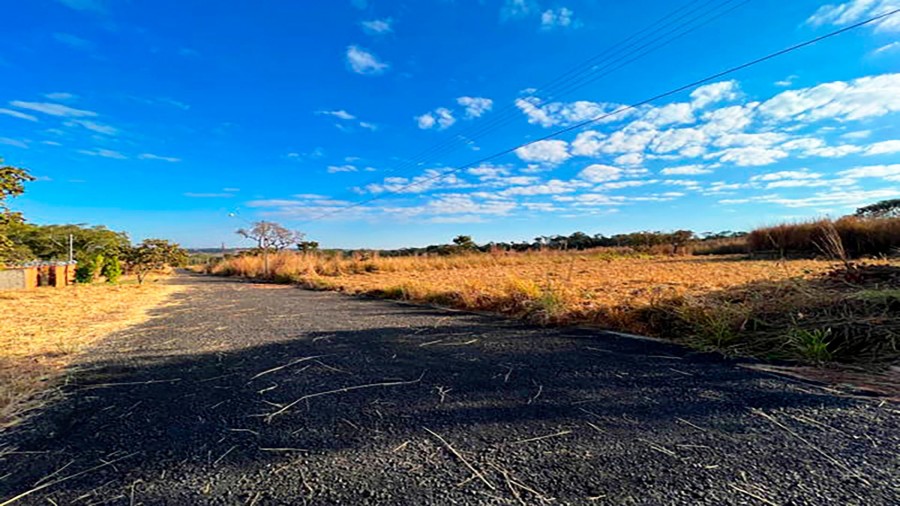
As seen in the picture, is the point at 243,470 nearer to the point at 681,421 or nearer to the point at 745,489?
the point at 745,489

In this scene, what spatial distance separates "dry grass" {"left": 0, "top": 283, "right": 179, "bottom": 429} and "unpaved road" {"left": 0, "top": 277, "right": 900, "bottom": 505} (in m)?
0.24

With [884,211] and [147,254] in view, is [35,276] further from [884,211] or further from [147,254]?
[884,211]

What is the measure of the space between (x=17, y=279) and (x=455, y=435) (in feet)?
55.3

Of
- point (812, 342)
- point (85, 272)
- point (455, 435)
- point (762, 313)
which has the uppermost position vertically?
point (85, 272)

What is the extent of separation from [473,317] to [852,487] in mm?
4309

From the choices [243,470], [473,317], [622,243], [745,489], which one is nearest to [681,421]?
[745,489]

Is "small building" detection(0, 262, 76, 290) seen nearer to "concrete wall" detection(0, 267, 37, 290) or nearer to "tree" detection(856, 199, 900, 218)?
"concrete wall" detection(0, 267, 37, 290)

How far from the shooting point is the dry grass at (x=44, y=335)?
8.54 ft

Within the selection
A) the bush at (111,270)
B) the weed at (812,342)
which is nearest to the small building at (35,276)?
the bush at (111,270)

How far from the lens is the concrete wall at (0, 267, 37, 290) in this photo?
11266mm

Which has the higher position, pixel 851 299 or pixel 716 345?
pixel 851 299

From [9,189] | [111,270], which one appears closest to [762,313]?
[9,189]

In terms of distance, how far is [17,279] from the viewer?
456 inches

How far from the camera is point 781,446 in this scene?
5.39 ft
